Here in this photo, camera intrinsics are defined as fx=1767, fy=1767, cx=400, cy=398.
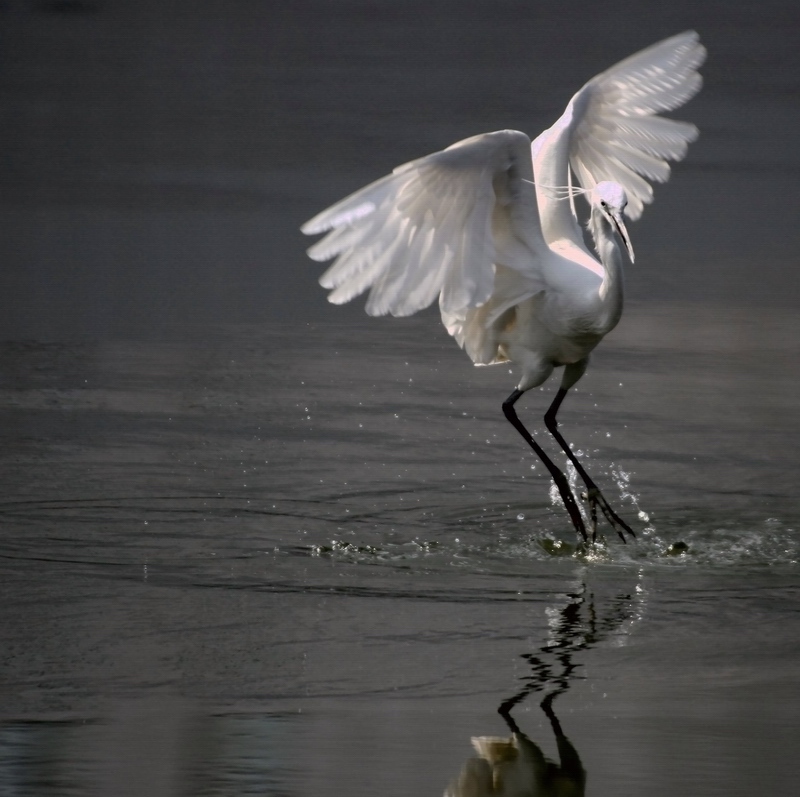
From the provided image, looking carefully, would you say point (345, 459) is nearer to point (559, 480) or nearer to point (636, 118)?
point (559, 480)

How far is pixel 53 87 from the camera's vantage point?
14.6m

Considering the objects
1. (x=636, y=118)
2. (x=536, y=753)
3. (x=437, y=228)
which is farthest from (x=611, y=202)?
(x=536, y=753)

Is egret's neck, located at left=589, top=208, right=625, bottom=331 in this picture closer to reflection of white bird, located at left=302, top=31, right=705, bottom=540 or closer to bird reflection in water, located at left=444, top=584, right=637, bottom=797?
reflection of white bird, located at left=302, top=31, right=705, bottom=540

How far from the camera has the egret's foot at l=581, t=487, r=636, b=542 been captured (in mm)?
6001

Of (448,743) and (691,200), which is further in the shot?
(691,200)

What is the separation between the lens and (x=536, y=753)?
3641 mm

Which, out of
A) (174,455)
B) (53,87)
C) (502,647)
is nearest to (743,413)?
(174,455)

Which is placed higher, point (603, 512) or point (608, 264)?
point (608, 264)

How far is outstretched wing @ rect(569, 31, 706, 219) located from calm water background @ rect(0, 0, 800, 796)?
1.07 metres

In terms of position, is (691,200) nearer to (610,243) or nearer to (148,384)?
(148,384)

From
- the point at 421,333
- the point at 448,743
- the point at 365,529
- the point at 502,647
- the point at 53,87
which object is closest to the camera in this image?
the point at 448,743

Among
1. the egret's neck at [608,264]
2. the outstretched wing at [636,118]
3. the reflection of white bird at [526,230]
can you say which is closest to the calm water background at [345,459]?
the reflection of white bird at [526,230]

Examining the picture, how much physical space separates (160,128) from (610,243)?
8.24 metres

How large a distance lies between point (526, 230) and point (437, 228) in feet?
1.37
